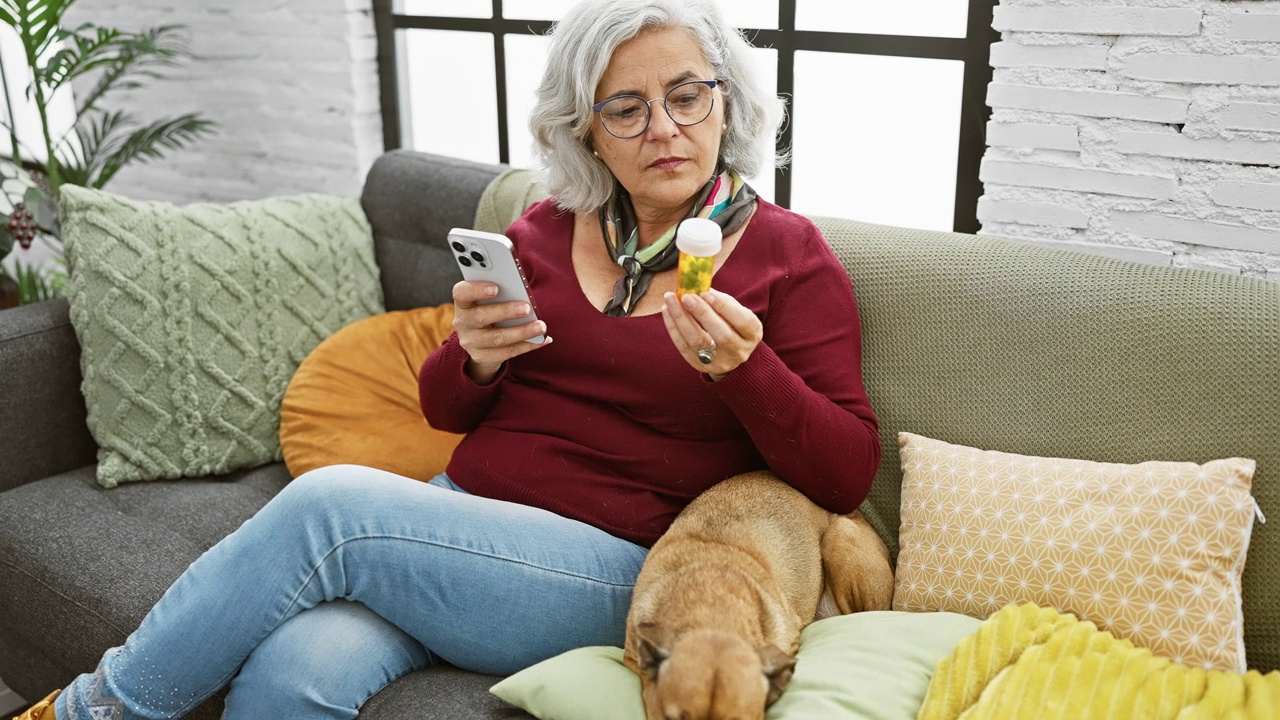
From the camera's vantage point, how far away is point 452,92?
10.1ft

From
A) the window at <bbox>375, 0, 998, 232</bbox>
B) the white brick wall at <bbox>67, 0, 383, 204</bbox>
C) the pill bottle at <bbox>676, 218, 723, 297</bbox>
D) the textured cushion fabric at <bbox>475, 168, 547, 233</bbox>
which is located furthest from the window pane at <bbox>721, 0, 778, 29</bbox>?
the pill bottle at <bbox>676, 218, 723, 297</bbox>

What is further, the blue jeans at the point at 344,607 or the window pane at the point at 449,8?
the window pane at the point at 449,8

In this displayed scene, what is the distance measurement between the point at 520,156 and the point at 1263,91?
1920 mm

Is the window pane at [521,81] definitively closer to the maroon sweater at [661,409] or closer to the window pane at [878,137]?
the window pane at [878,137]

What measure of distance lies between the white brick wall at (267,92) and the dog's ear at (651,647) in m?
2.22

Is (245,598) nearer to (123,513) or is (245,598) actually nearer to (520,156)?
(123,513)

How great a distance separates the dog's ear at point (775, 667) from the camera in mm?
1171

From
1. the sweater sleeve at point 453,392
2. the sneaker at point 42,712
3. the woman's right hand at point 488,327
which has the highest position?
the woman's right hand at point 488,327

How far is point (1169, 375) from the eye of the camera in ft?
4.70

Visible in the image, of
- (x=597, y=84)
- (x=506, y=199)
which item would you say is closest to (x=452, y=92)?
(x=506, y=199)

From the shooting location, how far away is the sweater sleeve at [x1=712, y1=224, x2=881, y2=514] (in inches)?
54.4

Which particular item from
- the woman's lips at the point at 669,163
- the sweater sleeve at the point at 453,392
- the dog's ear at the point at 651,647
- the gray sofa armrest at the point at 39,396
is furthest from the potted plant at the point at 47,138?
the dog's ear at the point at 651,647

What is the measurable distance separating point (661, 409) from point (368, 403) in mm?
831

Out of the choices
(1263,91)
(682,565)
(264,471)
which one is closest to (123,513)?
(264,471)
